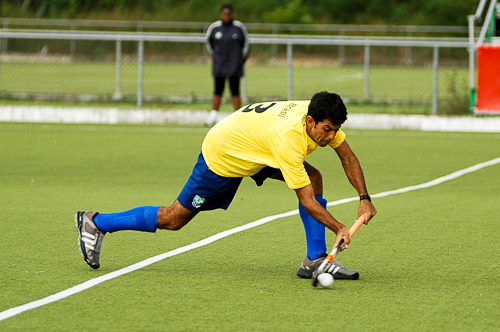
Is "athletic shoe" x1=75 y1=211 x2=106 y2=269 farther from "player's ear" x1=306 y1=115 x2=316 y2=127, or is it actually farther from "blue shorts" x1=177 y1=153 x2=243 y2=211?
"player's ear" x1=306 y1=115 x2=316 y2=127

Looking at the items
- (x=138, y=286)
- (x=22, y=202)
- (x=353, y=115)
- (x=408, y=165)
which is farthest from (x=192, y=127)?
(x=138, y=286)

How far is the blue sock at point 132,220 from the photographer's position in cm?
653

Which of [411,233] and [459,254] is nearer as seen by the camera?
[459,254]

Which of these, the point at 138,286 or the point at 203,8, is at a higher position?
the point at 203,8

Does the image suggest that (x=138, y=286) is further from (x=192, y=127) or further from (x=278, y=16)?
(x=278, y=16)

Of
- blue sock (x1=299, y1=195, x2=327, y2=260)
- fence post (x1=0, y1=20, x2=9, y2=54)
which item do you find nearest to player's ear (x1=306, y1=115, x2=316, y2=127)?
blue sock (x1=299, y1=195, x2=327, y2=260)

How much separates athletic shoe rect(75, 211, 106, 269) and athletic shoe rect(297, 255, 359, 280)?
1.37 m

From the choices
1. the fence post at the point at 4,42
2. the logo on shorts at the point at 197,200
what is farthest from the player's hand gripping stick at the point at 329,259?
the fence post at the point at 4,42

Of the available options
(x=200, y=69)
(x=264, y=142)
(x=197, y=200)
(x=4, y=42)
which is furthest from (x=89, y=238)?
(x=200, y=69)

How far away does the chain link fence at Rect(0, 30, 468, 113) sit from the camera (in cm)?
2423

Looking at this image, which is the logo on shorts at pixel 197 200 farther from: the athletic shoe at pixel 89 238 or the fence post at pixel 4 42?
the fence post at pixel 4 42

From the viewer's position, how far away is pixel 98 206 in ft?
30.3

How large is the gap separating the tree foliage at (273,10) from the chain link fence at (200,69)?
A: 624cm

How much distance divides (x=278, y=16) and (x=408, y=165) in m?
30.5
